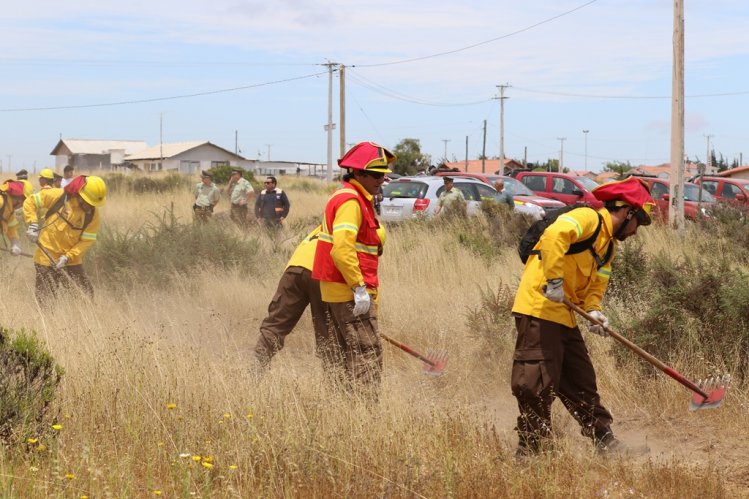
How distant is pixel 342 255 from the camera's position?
5.86 meters

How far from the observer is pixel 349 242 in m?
5.87

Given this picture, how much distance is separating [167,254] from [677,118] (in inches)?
426

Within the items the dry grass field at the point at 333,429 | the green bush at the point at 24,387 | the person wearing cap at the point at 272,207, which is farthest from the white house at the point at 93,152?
the green bush at the point at 24,387

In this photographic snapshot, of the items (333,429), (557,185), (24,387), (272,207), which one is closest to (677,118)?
(557,185)

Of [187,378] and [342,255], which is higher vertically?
[342,255]

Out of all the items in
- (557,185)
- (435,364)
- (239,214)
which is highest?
(557,185)

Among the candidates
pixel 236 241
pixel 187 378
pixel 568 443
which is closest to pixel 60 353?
pixel 187 378

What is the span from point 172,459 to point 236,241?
→ 823 centimetres

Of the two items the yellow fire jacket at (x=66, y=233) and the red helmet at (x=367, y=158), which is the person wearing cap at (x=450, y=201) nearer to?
the yellow fire jacket at (x=66, y=233)

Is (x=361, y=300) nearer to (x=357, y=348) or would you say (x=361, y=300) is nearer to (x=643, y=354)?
(x=357, y=348)

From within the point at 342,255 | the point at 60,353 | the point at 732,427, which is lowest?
the point at 732,427

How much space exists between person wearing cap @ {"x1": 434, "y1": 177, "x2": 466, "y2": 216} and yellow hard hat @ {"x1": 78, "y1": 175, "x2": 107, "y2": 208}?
25.8 feet

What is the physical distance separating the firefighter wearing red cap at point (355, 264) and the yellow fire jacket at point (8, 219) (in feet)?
20.3

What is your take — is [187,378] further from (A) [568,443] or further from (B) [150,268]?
(B) [150,268]
